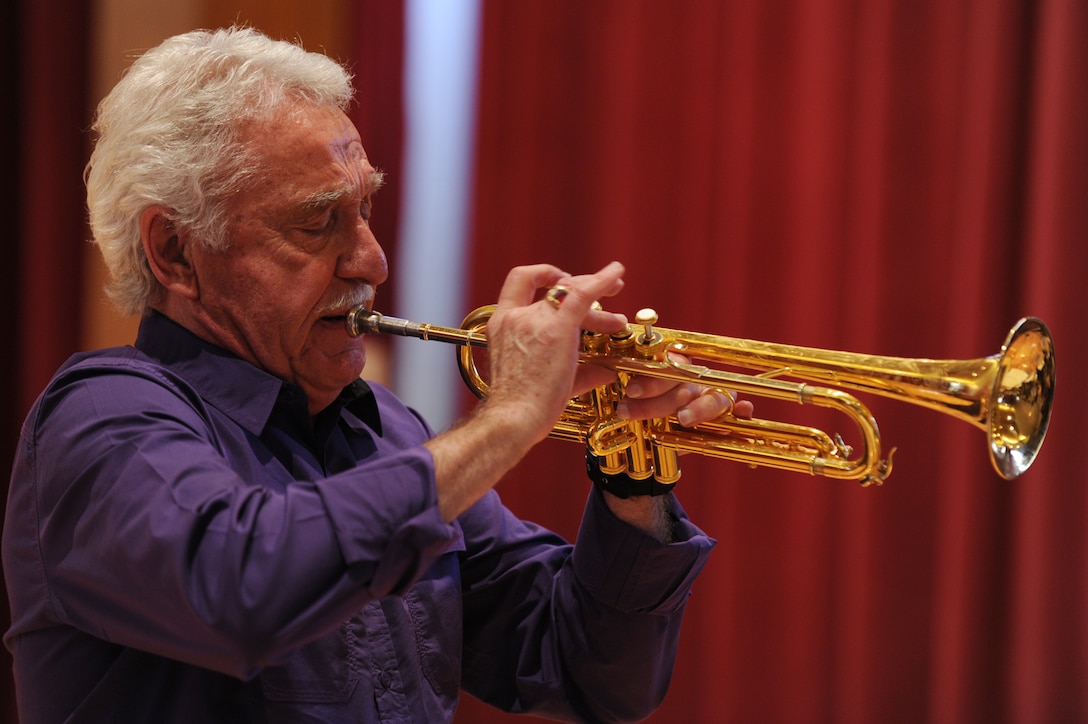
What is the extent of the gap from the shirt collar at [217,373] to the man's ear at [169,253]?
56 mm

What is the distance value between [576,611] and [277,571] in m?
0.76

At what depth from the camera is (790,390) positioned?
153cm

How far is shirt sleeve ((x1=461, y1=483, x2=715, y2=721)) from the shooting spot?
5.78 ft

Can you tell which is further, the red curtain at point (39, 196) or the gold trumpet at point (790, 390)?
the red curtain at point (39, 196)

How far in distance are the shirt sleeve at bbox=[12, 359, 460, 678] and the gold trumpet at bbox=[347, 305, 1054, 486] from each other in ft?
1.46

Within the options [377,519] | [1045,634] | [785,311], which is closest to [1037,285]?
[785,311]

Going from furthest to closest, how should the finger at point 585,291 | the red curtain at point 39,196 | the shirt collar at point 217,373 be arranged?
1. the red curtain at point 39,196
2. the shirt collar at point 217,373
3. the finger at point 585,291

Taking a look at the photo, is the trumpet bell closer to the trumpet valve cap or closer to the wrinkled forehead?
the trumpet valve cap

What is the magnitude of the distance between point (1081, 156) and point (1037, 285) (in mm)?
301

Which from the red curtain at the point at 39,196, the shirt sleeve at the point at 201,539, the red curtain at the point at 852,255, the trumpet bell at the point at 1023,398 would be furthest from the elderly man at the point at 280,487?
the red curtain at the point at 39,196

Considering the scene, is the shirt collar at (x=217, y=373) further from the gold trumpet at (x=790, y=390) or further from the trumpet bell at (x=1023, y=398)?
the trumpet bell at (x=1023, y=398)

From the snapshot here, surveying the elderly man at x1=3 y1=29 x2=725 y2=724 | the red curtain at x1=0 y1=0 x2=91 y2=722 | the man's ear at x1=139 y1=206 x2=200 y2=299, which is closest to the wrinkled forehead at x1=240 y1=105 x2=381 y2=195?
the elderly man at x1=3 y1=29 x2=725 y2=724

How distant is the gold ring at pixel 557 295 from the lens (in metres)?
1.46

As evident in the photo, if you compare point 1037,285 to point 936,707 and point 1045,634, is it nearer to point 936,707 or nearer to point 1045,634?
point 1045,634
